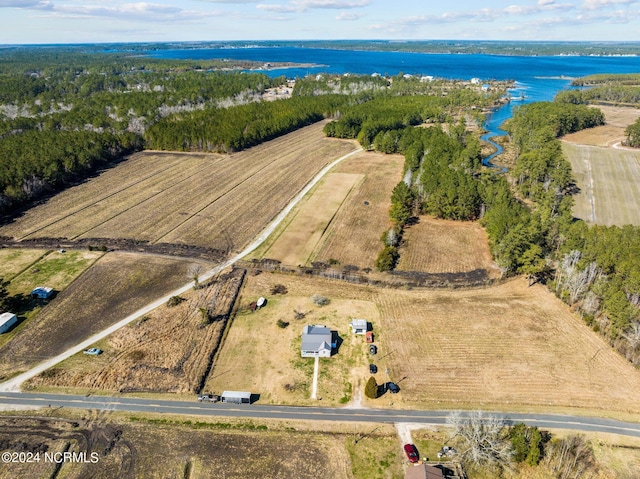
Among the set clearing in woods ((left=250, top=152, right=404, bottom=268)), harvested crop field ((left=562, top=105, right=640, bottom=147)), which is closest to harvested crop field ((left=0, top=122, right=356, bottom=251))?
clearing in woods ((left=250, top=152, right=404, bottom=268))

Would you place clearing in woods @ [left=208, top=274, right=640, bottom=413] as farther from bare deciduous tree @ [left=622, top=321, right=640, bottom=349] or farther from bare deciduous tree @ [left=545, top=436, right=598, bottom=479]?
bare deciduous tree @ [left=545, top=436, right=598, bottom=479]

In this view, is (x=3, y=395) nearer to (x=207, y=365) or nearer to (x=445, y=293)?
(x=207, y=365)

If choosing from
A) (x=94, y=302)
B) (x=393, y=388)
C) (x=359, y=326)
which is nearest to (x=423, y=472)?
(x=393, y=388)

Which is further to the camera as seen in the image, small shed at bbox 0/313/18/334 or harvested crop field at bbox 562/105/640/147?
harvested crop field at bbox 562/105/640/147

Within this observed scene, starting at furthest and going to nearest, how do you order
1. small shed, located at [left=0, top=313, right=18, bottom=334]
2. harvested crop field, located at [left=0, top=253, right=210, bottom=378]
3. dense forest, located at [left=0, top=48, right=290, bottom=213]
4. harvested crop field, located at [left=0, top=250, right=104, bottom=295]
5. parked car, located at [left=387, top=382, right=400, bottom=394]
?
dense forest, located at [left=0, top=48, right=290, bottom=213]
harvested crop field, located at [left=0, top=250, right=104, bottom=295]
small shed, located at [left=0, top=313, right=18, bottom=334]
harvested crop field, located at [left=0, top=253, right=210, bottom=378]
parked car, located at [left=387, top=382, right=400, bottom=394]

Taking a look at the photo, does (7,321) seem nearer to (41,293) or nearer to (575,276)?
(41,293)

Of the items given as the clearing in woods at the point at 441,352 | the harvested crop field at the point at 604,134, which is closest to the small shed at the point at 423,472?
the clearing in woods at the point at 441,352
